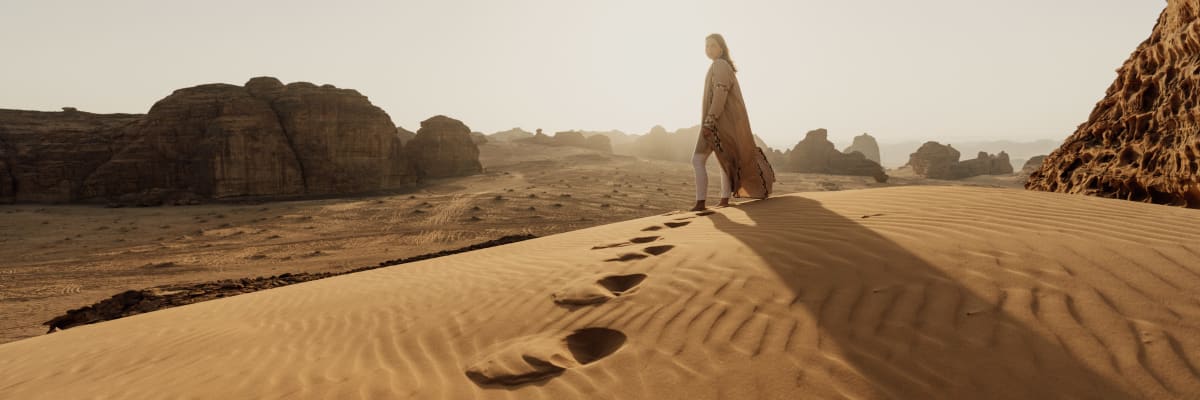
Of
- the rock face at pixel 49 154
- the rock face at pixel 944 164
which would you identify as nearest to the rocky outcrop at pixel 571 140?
the rock face at pixel 944 164

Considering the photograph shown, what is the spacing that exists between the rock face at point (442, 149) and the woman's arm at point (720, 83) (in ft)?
79.2

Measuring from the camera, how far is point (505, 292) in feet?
12.4

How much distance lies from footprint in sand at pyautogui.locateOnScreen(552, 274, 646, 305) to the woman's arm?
3.14 metres

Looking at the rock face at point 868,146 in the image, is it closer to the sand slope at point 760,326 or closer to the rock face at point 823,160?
the rock face at point 823,160

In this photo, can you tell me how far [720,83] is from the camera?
6066 mm

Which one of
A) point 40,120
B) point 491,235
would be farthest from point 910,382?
point 40,120

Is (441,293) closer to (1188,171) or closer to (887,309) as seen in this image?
(887,309)

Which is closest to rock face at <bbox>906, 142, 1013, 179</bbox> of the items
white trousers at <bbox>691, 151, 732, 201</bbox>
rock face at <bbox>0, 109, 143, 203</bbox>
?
white trousers at <bbox>691, 151, 732, 201</bbox>

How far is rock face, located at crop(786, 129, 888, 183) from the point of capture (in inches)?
1441

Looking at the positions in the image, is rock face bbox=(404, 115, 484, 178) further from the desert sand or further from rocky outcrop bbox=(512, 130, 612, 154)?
rocky outcrop bbox=(512, 130, 612, 154)

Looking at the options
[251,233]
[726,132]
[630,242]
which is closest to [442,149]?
[251,233]

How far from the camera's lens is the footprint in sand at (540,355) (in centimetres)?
235

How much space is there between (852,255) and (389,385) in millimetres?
2585

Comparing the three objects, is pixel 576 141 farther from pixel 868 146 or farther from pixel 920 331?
pixel 868 146
